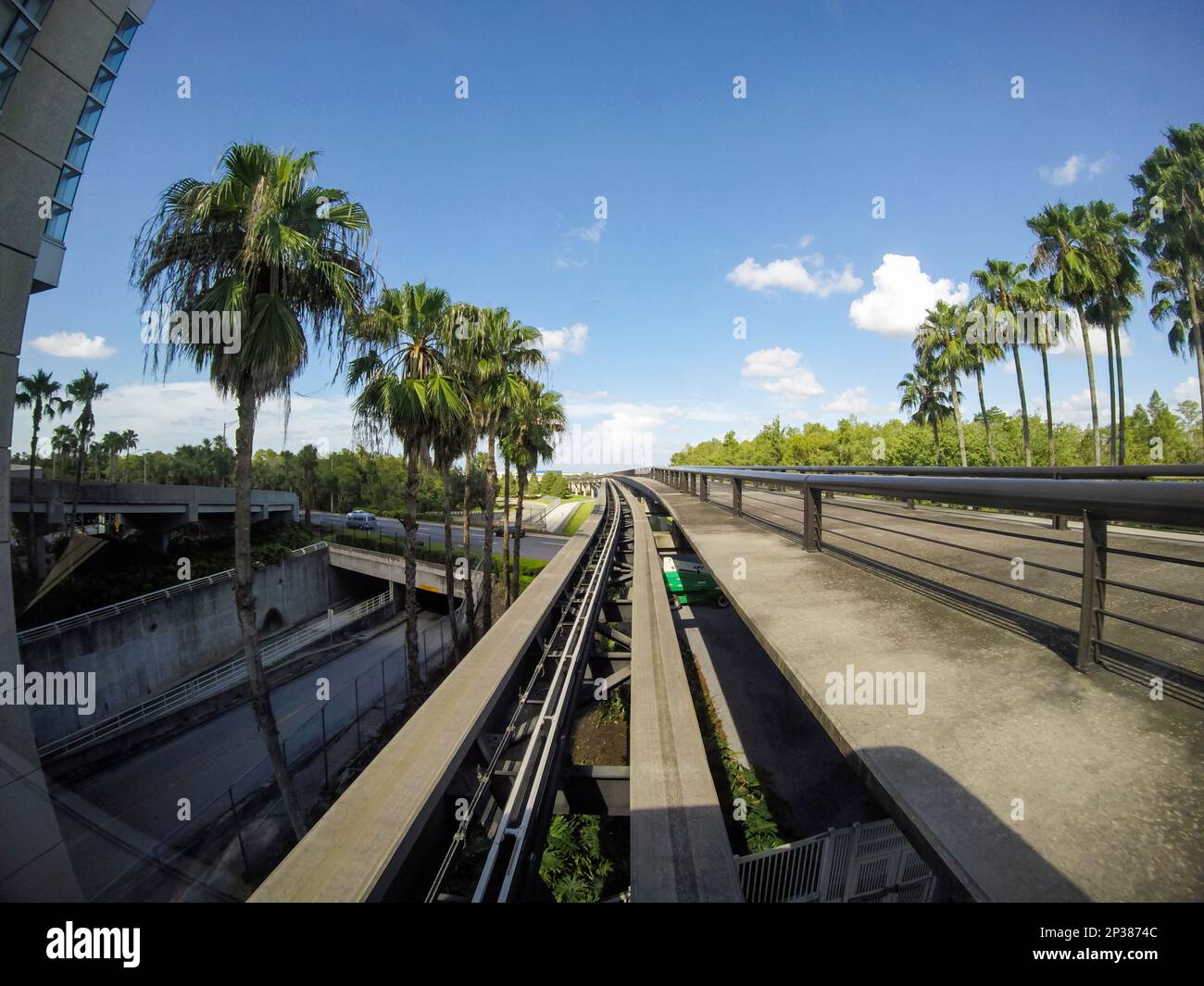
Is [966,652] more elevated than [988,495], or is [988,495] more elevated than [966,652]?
[988,495]

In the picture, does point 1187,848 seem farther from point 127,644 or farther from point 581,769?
point 127,644

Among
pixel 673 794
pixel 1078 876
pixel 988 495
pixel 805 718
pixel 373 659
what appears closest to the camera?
pixel 1078 876

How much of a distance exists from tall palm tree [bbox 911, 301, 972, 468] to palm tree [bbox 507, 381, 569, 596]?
23148 millimetres

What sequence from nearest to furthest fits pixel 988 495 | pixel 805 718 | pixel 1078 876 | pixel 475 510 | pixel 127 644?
pixel 1078 876 < pixel 988 495 < pixel 805 718 < pixel 127 644 < pixel 475 510

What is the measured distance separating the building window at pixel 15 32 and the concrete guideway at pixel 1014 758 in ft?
44.5

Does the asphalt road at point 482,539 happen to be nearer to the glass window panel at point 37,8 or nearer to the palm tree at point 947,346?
the glass window panel at point 37,8

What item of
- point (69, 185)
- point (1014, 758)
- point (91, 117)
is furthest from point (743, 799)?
point (91, 117)

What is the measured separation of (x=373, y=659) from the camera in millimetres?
22484

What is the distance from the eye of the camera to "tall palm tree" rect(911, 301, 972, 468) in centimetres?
2748

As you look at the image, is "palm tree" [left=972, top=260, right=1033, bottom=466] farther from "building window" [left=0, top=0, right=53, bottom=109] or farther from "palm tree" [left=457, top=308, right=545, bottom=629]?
"building window" [left=0, top=0, right=53, bottom=109]
